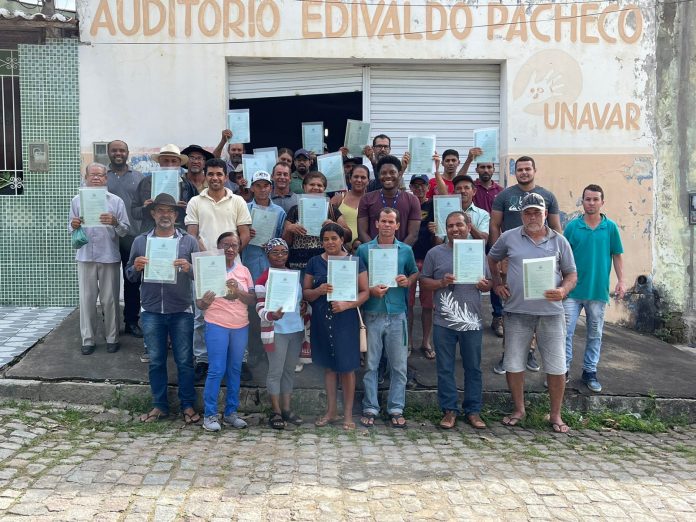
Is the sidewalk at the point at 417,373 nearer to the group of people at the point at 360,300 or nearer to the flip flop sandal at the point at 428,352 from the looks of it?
the flip flop sandal at the point at 428,352

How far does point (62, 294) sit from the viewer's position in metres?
8.27

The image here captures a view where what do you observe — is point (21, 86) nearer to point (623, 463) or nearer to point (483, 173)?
point (483, 173)

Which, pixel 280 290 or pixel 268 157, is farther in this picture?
pixel 268 157

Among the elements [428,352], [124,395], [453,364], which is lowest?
[124,395]

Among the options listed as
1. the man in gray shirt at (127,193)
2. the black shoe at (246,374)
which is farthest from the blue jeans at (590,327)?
the man in gray shirt at (127,193)

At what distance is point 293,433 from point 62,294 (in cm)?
447

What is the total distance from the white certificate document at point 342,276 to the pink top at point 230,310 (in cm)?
74

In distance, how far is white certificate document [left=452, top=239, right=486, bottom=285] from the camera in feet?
17.5

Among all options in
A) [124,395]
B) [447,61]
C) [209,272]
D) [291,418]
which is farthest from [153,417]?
[447,61]

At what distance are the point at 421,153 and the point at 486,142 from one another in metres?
0.73

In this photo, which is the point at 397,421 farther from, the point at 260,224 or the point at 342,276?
the point at 260,224

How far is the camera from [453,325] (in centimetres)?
548

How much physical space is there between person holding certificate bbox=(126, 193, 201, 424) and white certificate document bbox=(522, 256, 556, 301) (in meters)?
2.72

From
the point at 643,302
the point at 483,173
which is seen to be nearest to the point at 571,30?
the point at 483,173
